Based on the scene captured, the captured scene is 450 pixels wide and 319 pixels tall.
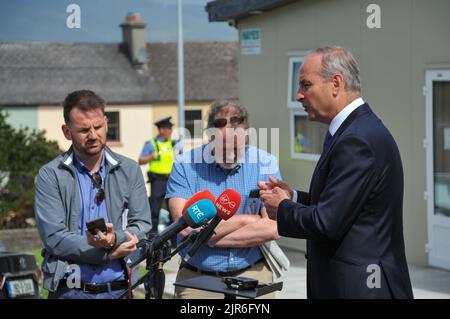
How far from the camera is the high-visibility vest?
52.5 feet

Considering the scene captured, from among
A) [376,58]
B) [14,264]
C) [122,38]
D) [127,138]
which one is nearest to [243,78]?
[376,58]

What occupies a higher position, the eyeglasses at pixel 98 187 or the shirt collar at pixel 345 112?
the shirt collar at pixel 345 112

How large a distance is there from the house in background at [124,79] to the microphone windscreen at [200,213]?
40.6 meters

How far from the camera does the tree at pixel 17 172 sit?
17906mm

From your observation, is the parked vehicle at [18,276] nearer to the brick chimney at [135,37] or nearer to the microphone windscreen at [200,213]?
the microphone windscreen at [200,213]

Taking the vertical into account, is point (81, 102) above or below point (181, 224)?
above

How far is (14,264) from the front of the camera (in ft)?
25.5

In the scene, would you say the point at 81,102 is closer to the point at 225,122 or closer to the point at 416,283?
the point at 225,122

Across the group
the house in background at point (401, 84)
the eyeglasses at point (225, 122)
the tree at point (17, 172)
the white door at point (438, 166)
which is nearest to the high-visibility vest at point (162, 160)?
the house in background at point (401, 84)

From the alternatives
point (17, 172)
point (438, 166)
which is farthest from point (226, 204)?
point (17, 172)

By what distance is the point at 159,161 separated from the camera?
16156mm

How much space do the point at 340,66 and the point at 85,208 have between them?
5.75 ft

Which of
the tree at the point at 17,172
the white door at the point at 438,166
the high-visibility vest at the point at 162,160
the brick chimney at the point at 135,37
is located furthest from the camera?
the brick chimney at the point at 135,37

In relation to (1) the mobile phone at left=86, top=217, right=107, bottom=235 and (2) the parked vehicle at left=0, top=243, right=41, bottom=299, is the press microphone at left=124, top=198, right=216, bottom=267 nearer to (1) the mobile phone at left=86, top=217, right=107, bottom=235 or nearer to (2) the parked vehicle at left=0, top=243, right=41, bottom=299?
(1) the mobile phone at left=86, top=217, right=107, bottom=235
